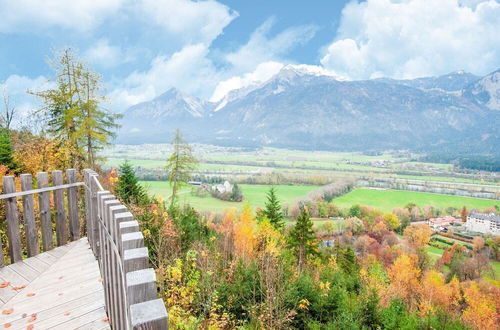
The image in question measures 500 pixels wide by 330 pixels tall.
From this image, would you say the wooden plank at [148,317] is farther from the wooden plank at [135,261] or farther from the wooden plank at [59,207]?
the wooden plank at [59,207]

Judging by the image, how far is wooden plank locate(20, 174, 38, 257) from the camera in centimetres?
384

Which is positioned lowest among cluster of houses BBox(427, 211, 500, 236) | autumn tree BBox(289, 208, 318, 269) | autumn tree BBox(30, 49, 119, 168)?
cluster of houses BBox(427, 211, 500, 236)

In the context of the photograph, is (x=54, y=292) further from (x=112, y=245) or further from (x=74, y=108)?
(x=74, y=108)

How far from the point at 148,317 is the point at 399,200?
7473 centimetres

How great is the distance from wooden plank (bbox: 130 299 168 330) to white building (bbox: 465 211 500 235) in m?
64.9

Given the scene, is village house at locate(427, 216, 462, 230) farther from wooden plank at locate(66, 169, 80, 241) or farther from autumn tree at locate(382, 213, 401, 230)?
wooden plank at locate(66, 169, 80, 241)

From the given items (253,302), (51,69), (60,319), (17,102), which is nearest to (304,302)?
(253,302)

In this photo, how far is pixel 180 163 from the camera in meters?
19.9

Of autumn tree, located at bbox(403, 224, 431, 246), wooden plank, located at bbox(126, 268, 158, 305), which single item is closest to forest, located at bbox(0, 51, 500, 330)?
wooden plank, located at bbox(126, 268, 158, 305)

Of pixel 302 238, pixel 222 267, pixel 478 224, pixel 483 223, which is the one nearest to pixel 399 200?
pixel 478 224

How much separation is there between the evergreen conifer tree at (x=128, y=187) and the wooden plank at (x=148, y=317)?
970cm

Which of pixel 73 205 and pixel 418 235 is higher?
pixel 73 205

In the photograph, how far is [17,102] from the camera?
1814cm

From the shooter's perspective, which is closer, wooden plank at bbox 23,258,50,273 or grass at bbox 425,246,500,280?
wooden plank at bbox 23,258,50,273
